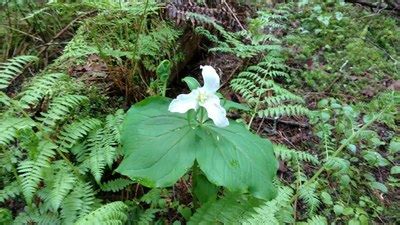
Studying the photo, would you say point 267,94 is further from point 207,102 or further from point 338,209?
point 207,102

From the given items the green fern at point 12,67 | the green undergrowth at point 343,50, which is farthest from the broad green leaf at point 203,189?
the green undergrowth at point 343,50

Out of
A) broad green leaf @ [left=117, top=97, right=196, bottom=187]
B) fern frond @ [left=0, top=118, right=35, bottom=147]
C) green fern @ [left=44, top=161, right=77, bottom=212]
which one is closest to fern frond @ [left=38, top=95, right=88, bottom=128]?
fern frond @ [left=0, top=118, right=35, bottom=147]

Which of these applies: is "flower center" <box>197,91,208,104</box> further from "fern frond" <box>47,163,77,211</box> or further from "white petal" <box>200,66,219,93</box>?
"fern frond" <box>47,163,77,211</box>

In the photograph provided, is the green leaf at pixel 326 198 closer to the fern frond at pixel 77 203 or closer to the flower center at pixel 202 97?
the flower center at pixel 202 97

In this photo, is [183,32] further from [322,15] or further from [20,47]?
[322,15]

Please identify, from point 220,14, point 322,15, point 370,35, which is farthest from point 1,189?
point 370,35
